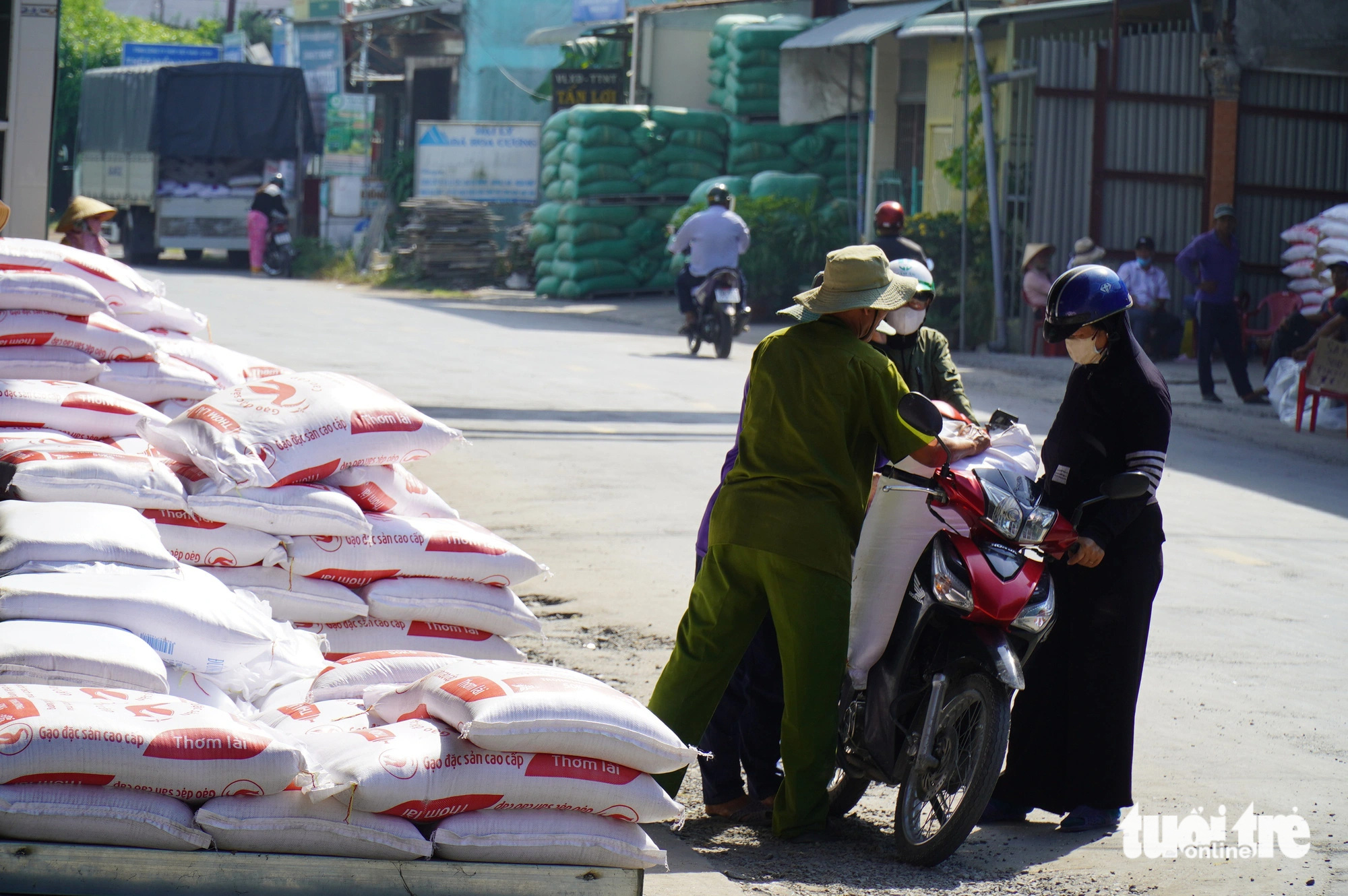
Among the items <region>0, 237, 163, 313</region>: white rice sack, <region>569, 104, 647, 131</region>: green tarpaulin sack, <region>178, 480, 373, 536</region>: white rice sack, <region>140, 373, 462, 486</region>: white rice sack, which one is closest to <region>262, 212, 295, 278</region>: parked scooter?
<region>569, 104, 647, 131</region>: green tarpaulin sack

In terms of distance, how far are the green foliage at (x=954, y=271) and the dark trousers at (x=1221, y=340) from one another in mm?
3778

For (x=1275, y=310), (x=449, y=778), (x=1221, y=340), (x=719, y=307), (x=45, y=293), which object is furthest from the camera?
(x=719, y=307)

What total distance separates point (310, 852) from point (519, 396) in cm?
1012

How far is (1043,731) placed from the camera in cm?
448

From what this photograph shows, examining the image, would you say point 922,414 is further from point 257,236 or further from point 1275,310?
point 257,236

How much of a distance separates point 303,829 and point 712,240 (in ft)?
47.0

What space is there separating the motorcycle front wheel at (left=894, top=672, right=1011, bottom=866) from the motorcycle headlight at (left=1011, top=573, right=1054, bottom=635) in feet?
0.59

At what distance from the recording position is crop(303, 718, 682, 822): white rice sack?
3.10m

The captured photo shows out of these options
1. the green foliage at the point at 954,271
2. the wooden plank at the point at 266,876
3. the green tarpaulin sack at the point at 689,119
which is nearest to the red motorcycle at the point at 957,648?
the wooden plank at the point at 266,876

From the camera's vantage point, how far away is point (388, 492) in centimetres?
534

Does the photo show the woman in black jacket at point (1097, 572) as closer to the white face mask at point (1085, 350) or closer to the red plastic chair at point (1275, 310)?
the white face mask at point (1085, 350)

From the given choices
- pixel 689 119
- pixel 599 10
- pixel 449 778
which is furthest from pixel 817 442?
pixel 599 10

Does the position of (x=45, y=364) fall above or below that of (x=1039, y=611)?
above

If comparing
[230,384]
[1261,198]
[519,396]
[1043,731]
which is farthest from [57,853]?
[1261,198]
